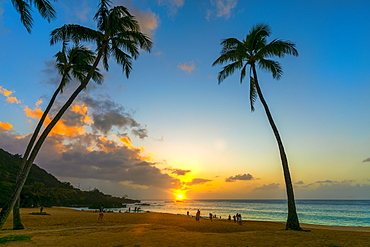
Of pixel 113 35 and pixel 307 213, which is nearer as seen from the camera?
pixel 113 35

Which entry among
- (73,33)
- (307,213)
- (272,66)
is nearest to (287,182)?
(272,66)

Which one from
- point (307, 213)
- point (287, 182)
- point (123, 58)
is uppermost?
point (123, 58)

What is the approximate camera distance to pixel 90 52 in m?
17.7

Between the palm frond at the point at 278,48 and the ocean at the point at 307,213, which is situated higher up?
the palm frond at the point at 278,48

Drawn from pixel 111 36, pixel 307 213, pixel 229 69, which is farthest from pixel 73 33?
pixel 307 213

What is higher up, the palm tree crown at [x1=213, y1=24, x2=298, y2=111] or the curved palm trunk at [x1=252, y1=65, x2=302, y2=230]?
the palm tree crown at [x1=213, y1=24, x2=298, y2=111]

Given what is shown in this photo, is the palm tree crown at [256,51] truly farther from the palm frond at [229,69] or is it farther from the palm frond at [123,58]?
the palm frond at [123,58]

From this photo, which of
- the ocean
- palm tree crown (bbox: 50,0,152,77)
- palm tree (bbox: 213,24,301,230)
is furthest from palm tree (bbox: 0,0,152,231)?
the ocean

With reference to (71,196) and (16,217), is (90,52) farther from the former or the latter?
(71,196)

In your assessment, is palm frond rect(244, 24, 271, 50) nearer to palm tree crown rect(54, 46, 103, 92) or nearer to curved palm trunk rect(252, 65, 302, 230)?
curved palm trunk rect(252, 65, 302, 230)

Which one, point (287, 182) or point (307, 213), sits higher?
point (287, 182)

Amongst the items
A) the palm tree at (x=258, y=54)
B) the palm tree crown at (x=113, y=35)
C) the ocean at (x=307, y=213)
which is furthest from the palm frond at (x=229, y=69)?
the ocean at (x=307, y=213)

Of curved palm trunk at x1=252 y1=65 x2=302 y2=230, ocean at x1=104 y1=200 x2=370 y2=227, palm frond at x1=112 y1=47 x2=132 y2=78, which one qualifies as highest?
palm frond at x1=112 y1=47 x2=132 y2=78

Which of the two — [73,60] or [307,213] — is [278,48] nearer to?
[73,60]
